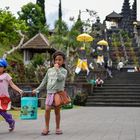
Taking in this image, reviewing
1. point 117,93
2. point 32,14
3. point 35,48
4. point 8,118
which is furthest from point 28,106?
point 32,14

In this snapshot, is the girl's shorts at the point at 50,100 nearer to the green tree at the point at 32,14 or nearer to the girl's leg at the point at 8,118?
the girl's leg at the point at 8,118

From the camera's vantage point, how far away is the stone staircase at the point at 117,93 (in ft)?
96.4

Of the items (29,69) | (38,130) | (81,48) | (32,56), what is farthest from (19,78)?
(38,130)

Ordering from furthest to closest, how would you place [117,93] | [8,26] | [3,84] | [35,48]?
1. [35,48]
2. [8,26]
3. [117,93]
4. [3,84]

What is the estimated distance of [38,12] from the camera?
57312mm

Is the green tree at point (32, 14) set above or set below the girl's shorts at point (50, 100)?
above

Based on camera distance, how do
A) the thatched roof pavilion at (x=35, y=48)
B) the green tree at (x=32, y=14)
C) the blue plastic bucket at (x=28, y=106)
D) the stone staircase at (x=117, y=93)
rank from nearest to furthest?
1. the blue plastic bucket at (x=28, y=106)
2. the stone staircase at (x=117, y=93)
3. the thatched roof pavilion at (x=35, y=48)
4. the green tree at (x=32, y=14)

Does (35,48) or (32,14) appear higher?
(32,14)

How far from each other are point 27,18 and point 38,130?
4627cm

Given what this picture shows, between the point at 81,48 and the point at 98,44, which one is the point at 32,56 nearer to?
the point at 81,48

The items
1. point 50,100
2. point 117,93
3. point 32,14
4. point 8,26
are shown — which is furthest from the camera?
point 32,14

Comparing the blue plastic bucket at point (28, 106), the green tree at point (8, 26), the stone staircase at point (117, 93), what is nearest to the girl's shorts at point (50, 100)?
the blue plastic bucket at point (28, 106)

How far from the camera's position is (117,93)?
1228 inches

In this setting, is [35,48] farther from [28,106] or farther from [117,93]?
[28,106]
